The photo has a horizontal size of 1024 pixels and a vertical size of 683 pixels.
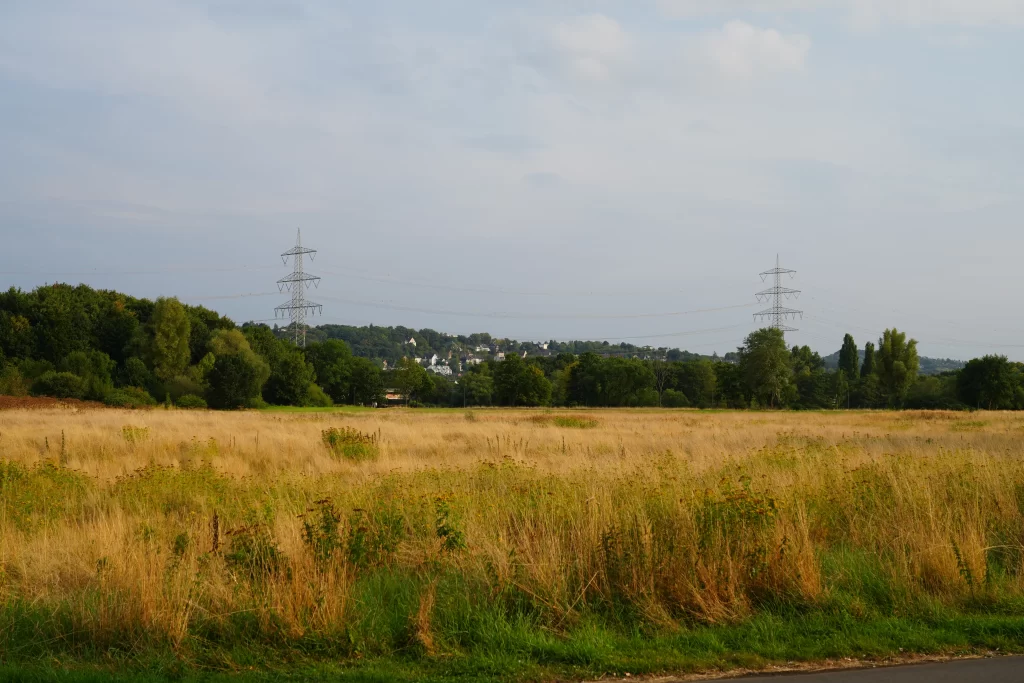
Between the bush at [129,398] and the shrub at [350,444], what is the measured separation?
3630 centimetres

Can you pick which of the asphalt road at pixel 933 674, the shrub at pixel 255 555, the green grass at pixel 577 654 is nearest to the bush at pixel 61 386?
the shrub at pixel 255 555

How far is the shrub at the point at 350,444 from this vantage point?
2123cm

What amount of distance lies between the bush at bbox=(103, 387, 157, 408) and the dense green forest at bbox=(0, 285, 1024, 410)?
0.74ft

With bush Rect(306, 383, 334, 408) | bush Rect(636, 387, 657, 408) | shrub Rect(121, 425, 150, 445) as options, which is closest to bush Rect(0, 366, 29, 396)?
bush Rect(306, 383, 334, 408)

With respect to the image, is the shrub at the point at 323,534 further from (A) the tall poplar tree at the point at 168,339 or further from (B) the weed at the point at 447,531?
(A) the tall poplar tree at the point at 168,339

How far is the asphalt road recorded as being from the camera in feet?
18.8

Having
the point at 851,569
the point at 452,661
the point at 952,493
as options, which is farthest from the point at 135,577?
the point at 952,493

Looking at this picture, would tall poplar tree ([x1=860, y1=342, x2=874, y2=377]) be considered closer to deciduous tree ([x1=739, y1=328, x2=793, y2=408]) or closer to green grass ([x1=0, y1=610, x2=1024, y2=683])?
deciduous tree ([x1=739, y1=328, x2=793, y2=408])

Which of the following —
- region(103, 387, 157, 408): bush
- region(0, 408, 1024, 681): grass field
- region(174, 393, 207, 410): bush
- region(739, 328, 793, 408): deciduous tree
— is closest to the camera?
region(0, 408, 1024, 681): grass field

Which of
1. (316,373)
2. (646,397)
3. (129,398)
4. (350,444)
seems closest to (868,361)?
(646,397)

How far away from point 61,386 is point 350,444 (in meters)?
51.0

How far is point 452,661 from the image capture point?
6.18 meters

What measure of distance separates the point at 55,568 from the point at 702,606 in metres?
6.65

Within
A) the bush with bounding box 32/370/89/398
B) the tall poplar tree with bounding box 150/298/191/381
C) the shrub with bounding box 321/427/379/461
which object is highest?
the tall poplar tree with bounding box 150/298/191/381
